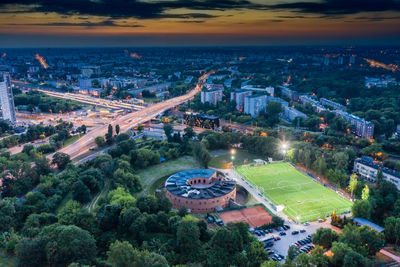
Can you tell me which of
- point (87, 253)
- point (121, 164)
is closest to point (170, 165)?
point (121, 164)

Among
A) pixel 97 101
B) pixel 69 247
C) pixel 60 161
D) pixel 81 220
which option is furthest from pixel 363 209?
pixel 97 101

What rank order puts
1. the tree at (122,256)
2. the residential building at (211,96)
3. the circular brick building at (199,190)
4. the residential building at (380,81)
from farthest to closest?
the residential building at (380,81) < the residential building at (211,96) < the circular brick building at (199,190) < the tree at (122,256)

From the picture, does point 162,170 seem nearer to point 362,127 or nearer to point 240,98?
point 362,127

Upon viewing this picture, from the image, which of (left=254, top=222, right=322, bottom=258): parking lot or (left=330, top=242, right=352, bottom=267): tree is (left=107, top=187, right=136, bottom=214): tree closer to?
(left=254, top=222, right=322, bottom=258): parking lot

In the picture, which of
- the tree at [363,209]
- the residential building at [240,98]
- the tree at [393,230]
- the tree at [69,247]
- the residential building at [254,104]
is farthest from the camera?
the residential building at [240,98]

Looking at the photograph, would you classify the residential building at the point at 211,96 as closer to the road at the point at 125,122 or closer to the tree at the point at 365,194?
the road at the point at 125,122

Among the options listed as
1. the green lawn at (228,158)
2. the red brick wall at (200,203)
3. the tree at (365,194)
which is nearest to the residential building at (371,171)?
the tree at (365,194)

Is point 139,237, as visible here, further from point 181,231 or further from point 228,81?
point 228,81
